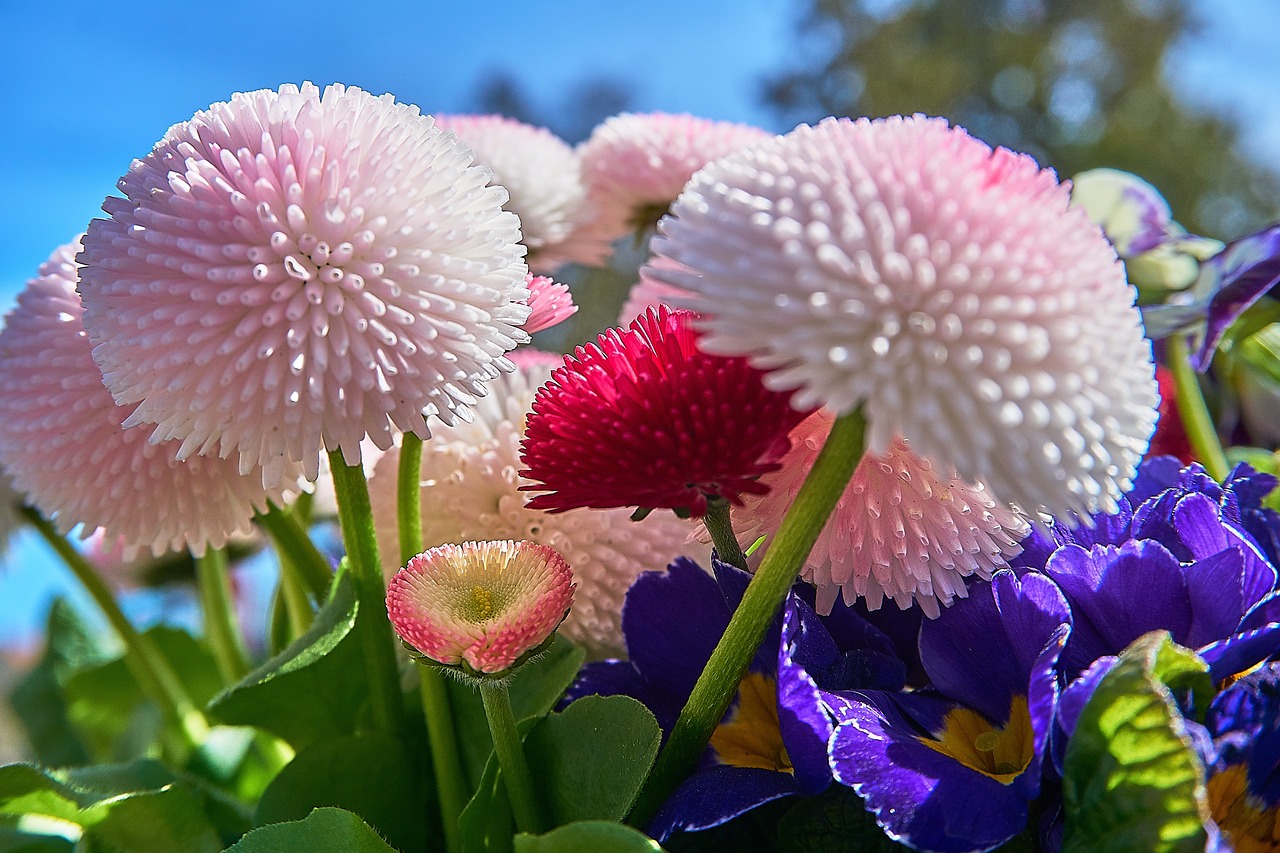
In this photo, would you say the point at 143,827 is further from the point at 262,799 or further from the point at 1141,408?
the point at 1141,408

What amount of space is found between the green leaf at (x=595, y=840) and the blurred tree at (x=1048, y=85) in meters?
5.82

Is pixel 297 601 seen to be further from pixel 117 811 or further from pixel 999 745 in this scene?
pixel 999 745

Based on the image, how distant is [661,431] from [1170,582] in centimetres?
14

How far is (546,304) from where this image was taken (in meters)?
0.28

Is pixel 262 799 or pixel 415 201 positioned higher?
pixel 415 201

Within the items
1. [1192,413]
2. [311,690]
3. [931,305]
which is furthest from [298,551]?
[1192,413]

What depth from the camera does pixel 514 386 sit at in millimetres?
360

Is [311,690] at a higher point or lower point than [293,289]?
lower

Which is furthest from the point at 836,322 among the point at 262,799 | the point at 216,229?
the point at 262,799

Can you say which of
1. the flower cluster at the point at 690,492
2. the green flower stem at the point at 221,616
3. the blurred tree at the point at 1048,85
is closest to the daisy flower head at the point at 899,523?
the flower cluster at the point at 690,492

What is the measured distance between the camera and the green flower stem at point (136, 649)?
0.43 meters

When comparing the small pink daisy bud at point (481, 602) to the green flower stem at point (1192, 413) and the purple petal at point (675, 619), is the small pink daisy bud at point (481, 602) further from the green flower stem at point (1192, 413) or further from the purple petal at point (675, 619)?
the green flower stem at point (1192, 413)

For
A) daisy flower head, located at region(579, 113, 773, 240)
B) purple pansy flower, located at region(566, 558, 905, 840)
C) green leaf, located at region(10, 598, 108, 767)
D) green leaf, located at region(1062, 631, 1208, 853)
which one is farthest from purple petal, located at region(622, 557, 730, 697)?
green leaf, located at region(10, 598, 108, 767)

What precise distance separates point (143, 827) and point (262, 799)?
36 mm
